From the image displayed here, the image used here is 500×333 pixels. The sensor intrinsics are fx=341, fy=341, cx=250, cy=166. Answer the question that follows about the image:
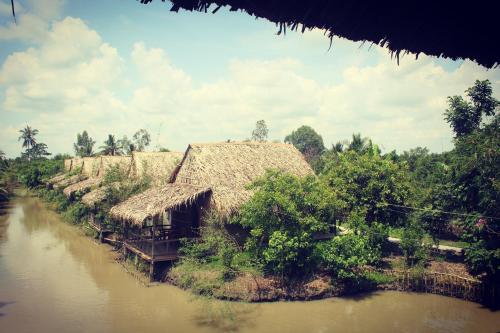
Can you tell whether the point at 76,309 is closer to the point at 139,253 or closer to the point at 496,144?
the point at 139,253

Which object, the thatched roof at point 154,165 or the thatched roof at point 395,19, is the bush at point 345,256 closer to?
the thatched roof at point 395,19

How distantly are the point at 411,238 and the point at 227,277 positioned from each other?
777 cm

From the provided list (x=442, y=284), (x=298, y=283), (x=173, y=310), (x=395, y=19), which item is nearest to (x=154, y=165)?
(x=173, y=310)

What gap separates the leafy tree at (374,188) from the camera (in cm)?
1481

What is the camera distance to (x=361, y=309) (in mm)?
11891

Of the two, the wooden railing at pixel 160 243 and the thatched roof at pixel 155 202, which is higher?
the thatched roof at pixel 155 202

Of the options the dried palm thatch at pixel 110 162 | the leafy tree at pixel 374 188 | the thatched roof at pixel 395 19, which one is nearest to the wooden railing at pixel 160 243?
the leafy tree at pixel 374 188

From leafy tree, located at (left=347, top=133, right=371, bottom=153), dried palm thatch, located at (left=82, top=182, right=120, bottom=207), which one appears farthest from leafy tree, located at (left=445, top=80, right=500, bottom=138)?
dried palm thatch, located at (left=82, top=182, right=120, bottom=207)

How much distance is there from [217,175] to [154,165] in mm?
7124

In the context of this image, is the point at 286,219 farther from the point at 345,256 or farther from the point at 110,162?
the point at 110,162

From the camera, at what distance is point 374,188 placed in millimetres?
14914

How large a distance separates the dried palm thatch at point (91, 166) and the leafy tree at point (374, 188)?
20.5m

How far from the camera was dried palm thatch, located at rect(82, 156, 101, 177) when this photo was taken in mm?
28725

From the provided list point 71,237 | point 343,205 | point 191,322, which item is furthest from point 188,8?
point 71,237
